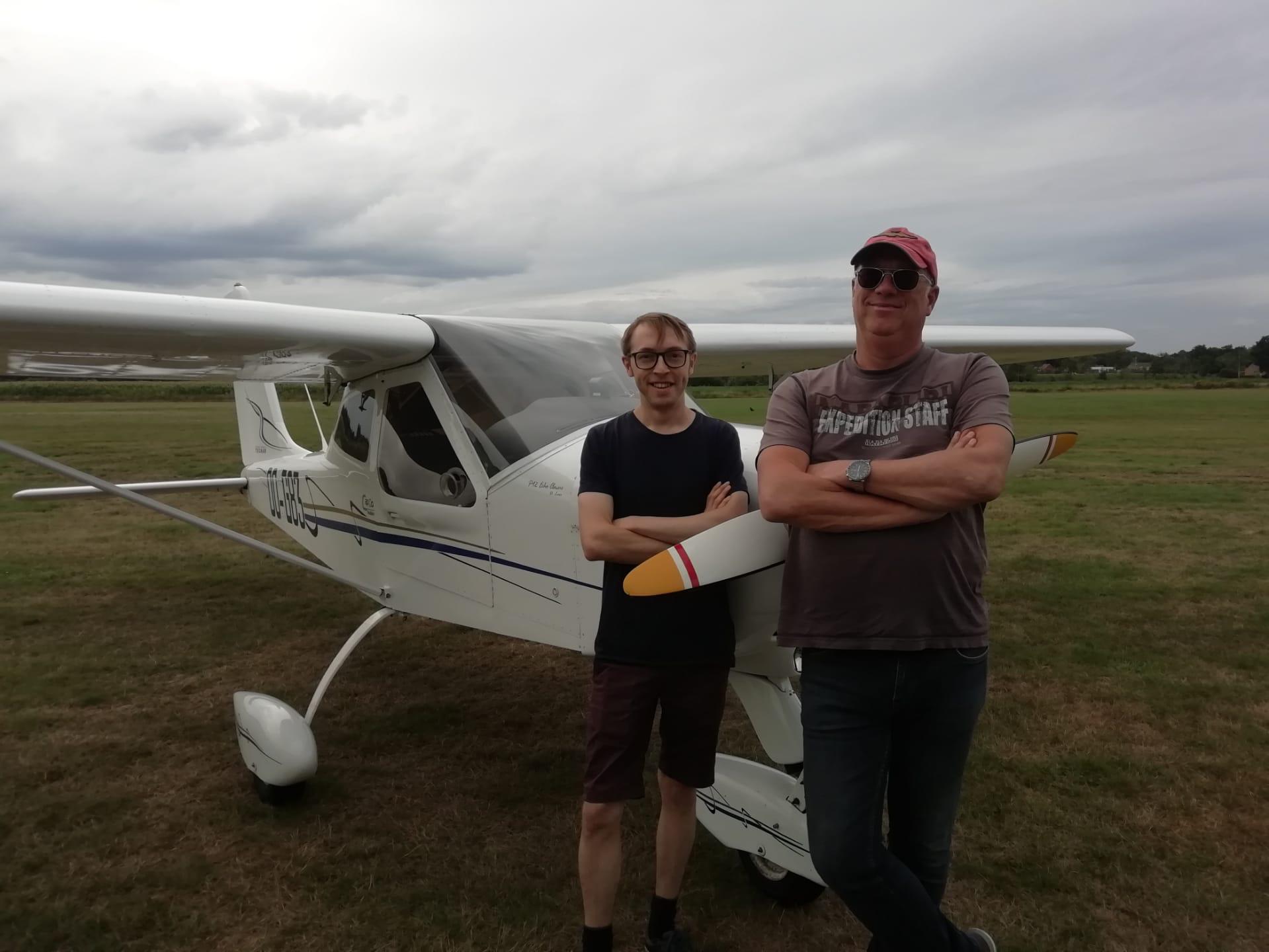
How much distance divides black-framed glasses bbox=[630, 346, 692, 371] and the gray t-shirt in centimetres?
35

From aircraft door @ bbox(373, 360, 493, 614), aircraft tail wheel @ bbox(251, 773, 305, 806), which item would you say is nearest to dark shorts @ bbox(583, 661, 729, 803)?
aircraft door @ bbox(373, 360, 493, 614)

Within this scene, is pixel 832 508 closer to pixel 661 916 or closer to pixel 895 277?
pixel 895 277

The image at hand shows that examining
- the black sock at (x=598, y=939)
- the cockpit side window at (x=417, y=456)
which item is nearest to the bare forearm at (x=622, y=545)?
the black sock at (x=598, y=939)

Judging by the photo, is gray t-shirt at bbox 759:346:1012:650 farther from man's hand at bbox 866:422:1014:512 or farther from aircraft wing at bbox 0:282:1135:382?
aircraft wing at bbox 0:282:1135:382

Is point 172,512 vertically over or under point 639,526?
under

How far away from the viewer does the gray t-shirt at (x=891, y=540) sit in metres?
1.68

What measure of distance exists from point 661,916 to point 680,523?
119 centimetres

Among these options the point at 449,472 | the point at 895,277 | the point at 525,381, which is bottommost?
the point at 449,472

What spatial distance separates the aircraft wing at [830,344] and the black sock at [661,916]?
346 cm

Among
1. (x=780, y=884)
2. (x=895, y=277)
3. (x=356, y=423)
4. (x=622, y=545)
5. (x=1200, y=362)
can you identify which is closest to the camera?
(x=895, y=277)

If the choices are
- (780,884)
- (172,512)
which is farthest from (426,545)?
(780,884)

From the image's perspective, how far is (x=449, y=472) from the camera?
3.53 metres

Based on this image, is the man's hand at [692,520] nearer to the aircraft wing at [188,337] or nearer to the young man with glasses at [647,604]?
the young man with glasses at [647,604]

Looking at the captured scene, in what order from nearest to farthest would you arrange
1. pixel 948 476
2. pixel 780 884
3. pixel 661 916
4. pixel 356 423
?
pixel 948 476, pixel 661 916, pixel 780 884, pixel 356 423
